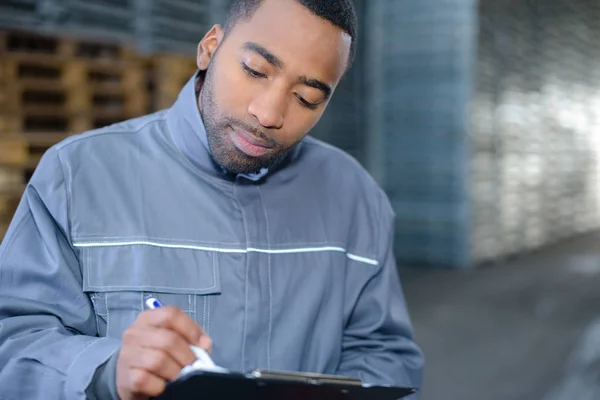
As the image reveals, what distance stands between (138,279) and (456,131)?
6.40 meters

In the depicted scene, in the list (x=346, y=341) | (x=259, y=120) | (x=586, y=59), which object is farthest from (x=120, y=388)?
(x=586, y=59)

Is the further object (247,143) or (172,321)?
(247,143)

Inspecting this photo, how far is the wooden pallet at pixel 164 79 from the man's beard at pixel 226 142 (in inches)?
111

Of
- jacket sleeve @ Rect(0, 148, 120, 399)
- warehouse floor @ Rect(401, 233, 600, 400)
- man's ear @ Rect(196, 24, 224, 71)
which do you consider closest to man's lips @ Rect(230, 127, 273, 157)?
man's ear @ Rect(196, 24, 224, 71)

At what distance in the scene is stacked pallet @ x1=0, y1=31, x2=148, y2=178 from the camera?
3.43m

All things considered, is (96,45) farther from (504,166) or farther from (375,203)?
(504,166)

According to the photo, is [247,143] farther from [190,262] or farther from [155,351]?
[155,351]

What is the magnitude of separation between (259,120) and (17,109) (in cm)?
248

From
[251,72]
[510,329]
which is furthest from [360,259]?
[510,329]

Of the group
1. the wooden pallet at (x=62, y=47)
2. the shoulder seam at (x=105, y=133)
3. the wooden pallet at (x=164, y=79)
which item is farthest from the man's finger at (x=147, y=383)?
the wooden pallet at (x=164, y=79)

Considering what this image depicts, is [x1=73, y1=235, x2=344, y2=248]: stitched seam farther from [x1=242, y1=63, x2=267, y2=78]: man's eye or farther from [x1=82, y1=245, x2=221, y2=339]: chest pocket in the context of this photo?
[x1=242, y1=63, x2=267, y2=78]: man's eye

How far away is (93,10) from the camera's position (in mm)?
4461

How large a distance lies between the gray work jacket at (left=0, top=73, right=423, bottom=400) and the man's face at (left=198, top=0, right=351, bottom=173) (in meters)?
0.07

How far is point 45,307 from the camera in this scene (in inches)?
48.7
